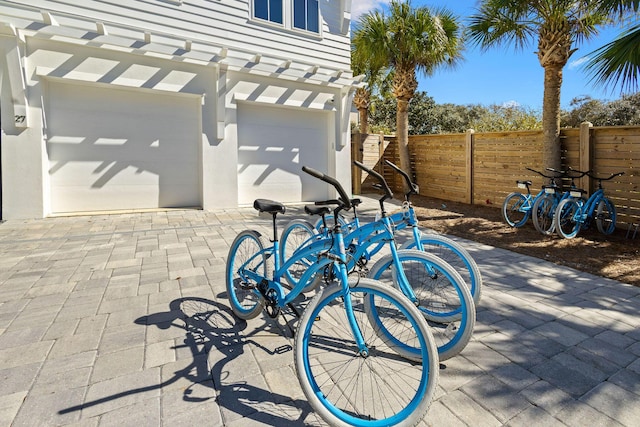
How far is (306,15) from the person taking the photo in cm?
894

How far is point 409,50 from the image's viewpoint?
9805mm

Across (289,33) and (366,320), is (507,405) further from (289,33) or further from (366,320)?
(289,33)

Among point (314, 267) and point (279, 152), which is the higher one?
point (279, 152)

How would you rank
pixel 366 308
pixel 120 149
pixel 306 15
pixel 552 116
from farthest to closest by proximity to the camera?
Answer: pixel 306 15 < pixel 120 149 < pixel 552 116 < pixel 366 308

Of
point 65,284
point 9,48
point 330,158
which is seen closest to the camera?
point 65,284

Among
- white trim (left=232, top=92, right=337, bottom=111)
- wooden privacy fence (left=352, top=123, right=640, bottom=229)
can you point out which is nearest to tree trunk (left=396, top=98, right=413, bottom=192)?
wooden privacy fence (left=352, top=123, right=640, bottom=229)

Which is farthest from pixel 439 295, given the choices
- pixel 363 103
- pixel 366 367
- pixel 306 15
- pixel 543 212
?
pixel 363 103

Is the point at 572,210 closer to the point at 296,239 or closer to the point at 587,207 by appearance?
the point at 587,207

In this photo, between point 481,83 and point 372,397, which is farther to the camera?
point 481,83

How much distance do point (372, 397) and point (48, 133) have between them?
7.26 m

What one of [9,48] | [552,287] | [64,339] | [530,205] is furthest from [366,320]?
[9,48]

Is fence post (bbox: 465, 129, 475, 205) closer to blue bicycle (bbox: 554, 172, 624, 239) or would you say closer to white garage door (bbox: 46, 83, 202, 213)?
blue bicycle (bbox: 554, 172, 624, 239)

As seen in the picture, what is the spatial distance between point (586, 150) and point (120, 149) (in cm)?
872

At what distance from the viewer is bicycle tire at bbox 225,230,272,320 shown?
2596 mm
